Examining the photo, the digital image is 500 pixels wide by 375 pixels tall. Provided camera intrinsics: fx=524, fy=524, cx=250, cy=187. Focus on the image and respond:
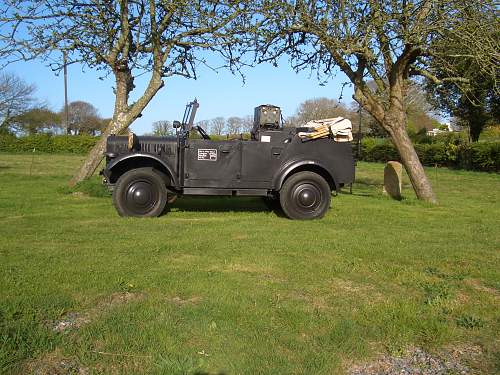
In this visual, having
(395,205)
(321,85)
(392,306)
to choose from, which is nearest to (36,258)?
(392,306)

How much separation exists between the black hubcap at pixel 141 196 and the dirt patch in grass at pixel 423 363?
20.1 feet

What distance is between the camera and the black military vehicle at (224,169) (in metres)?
8.95

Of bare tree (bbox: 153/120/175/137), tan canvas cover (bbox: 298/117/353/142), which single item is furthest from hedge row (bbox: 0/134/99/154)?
tan canvas cover (bbox: 298/117/353/142)

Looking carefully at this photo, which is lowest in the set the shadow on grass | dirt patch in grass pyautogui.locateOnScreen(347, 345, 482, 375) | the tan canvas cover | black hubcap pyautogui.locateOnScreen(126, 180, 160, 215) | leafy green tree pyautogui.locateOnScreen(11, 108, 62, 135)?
dirt patch in grass pyautogui.locateOnScreen(347, 345, 482, 375)

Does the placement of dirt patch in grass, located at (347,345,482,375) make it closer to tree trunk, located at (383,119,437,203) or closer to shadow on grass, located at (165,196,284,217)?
shadow on grass, located at (165,196,284,217)

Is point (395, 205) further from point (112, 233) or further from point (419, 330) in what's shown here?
point (419, 330)

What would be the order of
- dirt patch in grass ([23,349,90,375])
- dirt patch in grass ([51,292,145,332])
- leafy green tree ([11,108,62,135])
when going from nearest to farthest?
dirt patch in grass ([23,349,90,375]) < dirt patch in grass ([51,292,145,332]) < leafy green tree ([11,108,62,135])

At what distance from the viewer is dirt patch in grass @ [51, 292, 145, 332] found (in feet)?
12.3

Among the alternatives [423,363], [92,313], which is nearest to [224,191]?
[92,313]

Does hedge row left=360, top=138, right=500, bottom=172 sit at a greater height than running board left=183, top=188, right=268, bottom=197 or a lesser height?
greater

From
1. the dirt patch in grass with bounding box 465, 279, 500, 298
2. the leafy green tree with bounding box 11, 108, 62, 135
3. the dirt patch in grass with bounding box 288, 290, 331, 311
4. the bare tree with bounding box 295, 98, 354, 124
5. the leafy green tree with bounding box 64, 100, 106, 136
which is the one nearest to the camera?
the dirt patch in grass with bounding box 288, 290, 331, 311

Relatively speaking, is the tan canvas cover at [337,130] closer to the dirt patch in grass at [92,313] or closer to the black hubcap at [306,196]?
the black hubcap at [306,196]

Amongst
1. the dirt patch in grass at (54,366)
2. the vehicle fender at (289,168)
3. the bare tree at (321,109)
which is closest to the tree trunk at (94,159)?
the vehicle fender at (289,168)

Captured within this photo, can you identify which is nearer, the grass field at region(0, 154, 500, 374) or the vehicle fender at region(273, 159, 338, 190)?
the grass field at region(0, 154, 500, 374)
